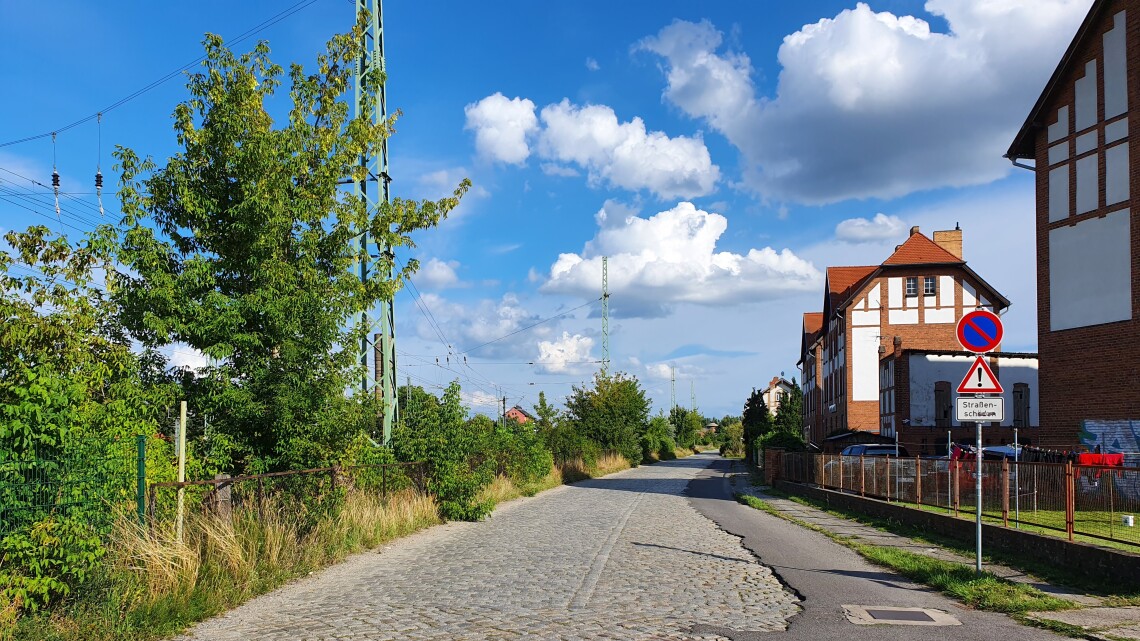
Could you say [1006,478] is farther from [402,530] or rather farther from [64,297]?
[64,297]

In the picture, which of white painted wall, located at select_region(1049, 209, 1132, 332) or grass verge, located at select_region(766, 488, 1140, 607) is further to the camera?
white painted wall, located at select_region(1049, 209, 1132, 332)

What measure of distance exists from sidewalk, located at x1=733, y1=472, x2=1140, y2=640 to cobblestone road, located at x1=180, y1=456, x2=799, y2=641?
2520mm

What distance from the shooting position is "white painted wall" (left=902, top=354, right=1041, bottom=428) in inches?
1524

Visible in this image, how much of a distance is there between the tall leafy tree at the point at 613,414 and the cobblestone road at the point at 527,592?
133 feet

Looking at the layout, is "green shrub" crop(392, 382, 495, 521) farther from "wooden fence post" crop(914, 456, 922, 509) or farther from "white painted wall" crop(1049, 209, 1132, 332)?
"white painted wall" crop(1049, 209, 1132, 332)

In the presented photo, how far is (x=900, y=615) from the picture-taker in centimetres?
873

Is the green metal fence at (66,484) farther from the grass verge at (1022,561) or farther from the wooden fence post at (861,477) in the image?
the wooden fence post at (861,477)

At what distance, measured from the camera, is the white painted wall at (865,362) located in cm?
4862

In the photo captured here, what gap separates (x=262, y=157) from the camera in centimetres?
1399

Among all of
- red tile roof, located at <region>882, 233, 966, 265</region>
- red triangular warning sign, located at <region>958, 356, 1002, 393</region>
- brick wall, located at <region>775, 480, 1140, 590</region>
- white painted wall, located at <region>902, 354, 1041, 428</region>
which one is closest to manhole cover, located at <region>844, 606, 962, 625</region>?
brick wall, located at <region>775, 480, 1140, 590</region>

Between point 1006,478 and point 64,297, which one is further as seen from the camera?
point 1006,478

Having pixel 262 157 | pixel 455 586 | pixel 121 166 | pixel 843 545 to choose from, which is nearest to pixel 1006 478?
pixel 843 545

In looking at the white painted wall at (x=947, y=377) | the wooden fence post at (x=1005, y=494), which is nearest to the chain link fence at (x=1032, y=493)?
the wooden fence post at (x=1005, y=494)

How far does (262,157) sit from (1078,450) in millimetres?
22874
